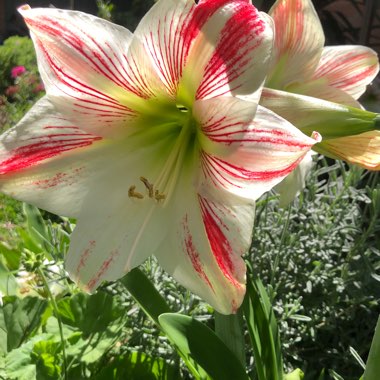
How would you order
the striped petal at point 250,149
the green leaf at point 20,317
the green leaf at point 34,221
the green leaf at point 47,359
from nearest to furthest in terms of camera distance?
the striped petal at point 250,149 → the green leaf at point 47,359 → the green leaf at point 20,317 → the green leaf at point 34,221

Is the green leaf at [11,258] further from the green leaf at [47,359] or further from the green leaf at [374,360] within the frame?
the green leaf at [374,360]

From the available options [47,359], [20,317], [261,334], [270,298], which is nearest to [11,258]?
[20,317]

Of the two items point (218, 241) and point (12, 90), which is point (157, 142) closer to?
point (218, 241)

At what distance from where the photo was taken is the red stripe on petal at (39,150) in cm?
67

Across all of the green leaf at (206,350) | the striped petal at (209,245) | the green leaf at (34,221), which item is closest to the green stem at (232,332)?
the green leaf at (206,350)

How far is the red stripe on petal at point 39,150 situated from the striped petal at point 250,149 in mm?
151

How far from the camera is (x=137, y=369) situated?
3.59ft

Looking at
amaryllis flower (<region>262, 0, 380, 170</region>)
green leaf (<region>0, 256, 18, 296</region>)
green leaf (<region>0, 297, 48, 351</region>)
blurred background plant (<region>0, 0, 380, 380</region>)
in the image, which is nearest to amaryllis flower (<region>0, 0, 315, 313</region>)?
amaryllis flower (<region>262, 0, 380, 170</region>)

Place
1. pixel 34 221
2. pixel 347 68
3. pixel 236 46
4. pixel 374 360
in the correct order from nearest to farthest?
1. pixel 236 46
2. pixel 374 360
3. pixel 347 68
4. pixel 34 221

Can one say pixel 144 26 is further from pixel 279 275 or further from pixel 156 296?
pixel 279 275

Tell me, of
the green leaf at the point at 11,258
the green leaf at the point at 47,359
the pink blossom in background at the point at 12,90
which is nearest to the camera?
the green leaf at the point at 47,359

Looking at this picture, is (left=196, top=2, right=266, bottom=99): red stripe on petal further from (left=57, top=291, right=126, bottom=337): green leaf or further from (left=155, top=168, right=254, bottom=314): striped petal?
(left=57, top=291, right=126, bottom=337): green leaf

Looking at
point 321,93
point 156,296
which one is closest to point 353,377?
point 156,296

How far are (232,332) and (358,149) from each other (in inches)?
11.2
